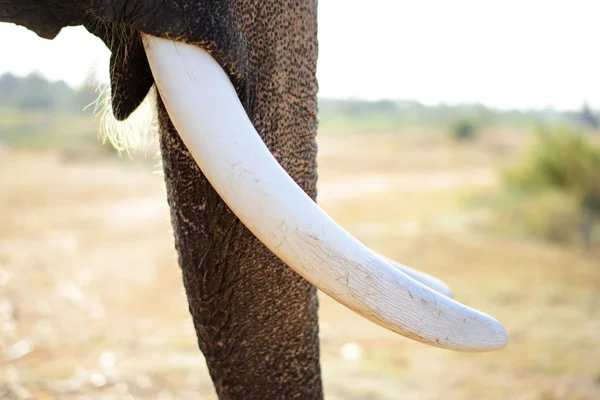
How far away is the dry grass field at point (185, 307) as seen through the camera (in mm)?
4453

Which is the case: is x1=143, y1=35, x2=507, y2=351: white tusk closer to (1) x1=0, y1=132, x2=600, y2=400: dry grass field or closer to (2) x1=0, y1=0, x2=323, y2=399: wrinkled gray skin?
(2) x1=0, y1=0, x2=323, y2=399: wrinkled gray skin

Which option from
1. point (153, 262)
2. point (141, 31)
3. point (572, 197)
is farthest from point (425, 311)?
point (572, 197)

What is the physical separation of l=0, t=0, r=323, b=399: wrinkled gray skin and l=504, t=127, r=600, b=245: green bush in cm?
966

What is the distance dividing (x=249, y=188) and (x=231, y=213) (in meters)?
0.32

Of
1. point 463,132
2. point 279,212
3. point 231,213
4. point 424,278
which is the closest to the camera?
point 279,212

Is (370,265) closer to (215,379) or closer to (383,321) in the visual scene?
(383,321)

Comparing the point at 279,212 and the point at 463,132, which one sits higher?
the point at 463,132

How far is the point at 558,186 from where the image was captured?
511 inches

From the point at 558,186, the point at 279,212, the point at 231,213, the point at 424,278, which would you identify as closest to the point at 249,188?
→ the point at 279,212

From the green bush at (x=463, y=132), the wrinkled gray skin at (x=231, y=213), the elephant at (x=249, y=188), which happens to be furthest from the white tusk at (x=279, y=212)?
the green bush at (x=463, y=132)

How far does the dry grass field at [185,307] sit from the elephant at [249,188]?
0.57 meters

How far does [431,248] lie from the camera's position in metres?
9.83

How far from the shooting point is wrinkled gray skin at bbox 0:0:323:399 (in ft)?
4.94

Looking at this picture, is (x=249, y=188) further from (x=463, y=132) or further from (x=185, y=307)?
(x=463, y=132)
